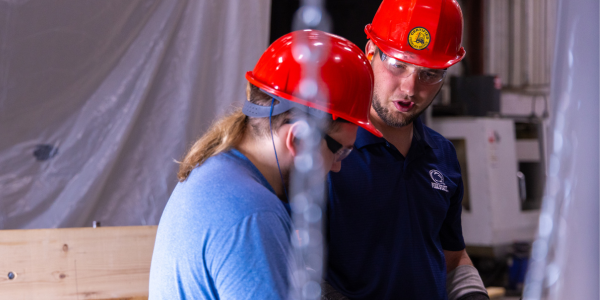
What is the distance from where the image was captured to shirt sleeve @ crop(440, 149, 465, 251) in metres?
1.22

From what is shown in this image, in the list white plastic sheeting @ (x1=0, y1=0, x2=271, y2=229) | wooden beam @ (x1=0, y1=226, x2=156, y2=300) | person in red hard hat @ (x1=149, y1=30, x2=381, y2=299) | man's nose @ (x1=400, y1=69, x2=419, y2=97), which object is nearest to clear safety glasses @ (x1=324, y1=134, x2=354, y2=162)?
person in red hard hat @ (x1=149, y1=30, x2=381, y2=299)

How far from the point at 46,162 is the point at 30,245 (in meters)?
0.34

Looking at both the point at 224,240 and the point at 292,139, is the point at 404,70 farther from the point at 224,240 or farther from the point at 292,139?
the point at 224,240

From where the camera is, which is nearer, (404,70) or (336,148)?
(336,148)

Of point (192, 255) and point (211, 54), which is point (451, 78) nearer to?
point (211, 54)

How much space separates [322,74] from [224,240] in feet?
1.06

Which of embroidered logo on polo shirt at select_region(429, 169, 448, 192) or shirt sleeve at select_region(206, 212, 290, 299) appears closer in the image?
shirt sleeve at select_region(206, 212, 290, 299)

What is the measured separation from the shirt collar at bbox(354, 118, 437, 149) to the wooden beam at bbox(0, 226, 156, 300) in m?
0.71

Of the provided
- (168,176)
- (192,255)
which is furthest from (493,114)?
(192,255)

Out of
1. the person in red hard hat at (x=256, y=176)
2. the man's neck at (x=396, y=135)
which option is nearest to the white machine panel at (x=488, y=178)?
the man's neck at (x=396, y=135)

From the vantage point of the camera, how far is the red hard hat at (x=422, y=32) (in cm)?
112

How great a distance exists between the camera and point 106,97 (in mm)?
1619

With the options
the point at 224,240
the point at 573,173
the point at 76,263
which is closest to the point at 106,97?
the point at 76,263

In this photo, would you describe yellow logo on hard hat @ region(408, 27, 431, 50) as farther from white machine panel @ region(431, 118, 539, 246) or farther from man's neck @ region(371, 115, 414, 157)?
white machine panel @ region(431, 118, 539, 246)
